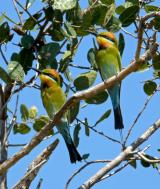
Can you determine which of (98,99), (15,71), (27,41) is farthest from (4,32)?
(98,99)

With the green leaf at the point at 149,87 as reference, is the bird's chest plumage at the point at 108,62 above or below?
above

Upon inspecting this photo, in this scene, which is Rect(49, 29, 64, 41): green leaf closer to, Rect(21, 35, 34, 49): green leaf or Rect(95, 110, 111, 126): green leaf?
Rect(21, 35, 34, 49): green leaf

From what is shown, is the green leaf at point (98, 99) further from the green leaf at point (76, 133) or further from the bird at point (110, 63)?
the bird at point (110, 63)

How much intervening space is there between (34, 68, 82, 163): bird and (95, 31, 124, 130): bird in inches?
8.0

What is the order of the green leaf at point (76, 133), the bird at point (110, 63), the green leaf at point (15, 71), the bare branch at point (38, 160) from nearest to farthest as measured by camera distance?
1. the bare branch at point (38, 160)
2. the green leaf at point (15, 71)
3. the green leaf at point (76, 133)
4. the bird at point (110, 63)

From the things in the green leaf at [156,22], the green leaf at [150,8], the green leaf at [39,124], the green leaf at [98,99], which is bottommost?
the green leaf at [98,99]

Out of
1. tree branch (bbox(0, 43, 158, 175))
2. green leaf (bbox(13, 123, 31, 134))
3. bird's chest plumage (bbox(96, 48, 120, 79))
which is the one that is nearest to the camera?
tree branch (bbox(0, 43, 158, 175))

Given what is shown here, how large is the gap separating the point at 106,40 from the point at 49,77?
356 millimetres

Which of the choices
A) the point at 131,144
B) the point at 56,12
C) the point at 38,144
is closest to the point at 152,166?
the point at 131,144

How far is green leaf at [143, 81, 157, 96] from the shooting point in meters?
2.25

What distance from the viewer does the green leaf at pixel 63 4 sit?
2.06 m

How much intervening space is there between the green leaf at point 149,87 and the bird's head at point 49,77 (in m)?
0.35

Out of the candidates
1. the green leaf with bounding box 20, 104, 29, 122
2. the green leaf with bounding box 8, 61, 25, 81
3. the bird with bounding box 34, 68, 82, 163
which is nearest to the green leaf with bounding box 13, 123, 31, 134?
the green leaf with bounding box 20, 104, 29, 122

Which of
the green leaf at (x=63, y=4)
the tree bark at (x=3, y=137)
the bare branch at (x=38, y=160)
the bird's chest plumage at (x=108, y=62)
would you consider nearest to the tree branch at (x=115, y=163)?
the bare branch at (x=38, y=160)
